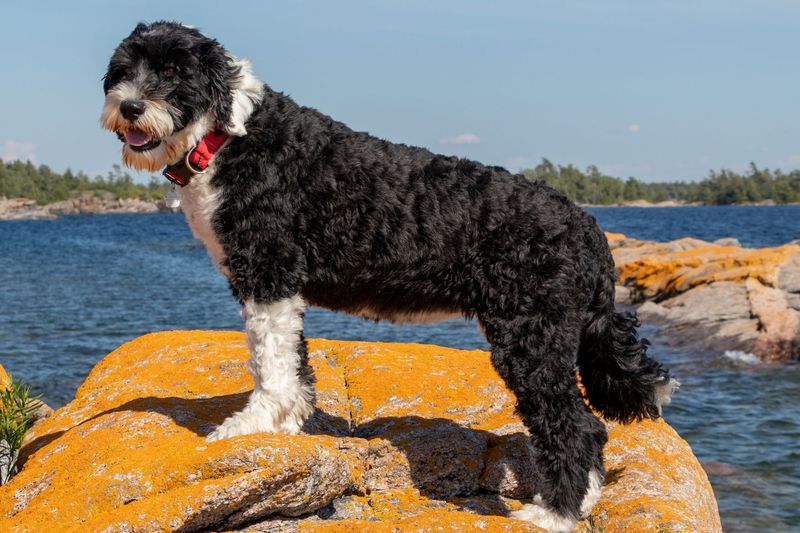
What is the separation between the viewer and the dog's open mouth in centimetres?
456

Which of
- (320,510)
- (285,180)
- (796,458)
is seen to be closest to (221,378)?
(320,510)

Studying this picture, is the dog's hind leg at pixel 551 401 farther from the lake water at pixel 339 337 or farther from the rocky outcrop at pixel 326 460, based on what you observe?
the lake water at pixel 339 337

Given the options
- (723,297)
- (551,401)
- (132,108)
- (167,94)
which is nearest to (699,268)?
(723,297)

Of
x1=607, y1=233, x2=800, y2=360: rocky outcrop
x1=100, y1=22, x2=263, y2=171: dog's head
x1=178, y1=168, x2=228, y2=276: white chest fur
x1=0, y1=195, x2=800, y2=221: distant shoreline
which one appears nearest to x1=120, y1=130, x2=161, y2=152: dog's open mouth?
x1=100, y1=22, x2=263, y2=171: dog's head

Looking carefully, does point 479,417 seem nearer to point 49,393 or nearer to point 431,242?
point 431,242

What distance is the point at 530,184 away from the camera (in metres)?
4.90

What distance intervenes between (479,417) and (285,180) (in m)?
2.59

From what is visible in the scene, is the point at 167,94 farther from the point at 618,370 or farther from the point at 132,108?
the point at 618,370

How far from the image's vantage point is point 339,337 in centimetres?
1870

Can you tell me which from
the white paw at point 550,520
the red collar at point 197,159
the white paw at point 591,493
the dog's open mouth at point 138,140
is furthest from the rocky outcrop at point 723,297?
the dog's open mouth at point 138,140

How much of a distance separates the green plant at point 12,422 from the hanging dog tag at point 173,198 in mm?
2296

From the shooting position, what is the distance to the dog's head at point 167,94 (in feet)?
14.7

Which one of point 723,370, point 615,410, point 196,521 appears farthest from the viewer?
point 723,370

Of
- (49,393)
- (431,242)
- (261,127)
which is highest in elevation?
(261,127)
